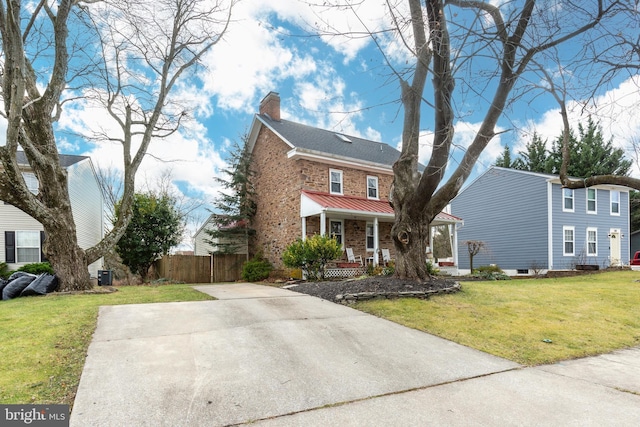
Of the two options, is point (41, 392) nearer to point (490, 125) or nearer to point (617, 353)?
point (617, 353)

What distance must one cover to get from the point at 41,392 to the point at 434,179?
25.4 ft

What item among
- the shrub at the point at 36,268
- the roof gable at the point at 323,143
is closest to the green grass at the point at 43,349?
the shrub at the point at 36,268

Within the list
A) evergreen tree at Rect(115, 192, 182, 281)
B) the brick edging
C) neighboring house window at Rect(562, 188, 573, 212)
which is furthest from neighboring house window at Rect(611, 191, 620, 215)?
evergreen tree at Rect(115, 192, 182, 281)

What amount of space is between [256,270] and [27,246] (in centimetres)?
1083

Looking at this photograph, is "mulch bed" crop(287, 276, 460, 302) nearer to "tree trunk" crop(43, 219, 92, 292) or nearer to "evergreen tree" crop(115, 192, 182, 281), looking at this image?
"tree trunk" crop(43, 219, 92, 292)

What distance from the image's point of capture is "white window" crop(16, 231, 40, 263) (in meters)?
16.4

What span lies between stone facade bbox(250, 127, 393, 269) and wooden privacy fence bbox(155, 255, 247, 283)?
4.20ft

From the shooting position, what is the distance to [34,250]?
54.7 ft

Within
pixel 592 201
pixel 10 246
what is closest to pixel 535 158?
pixel 592 201

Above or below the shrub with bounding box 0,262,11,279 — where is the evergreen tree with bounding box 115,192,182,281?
above

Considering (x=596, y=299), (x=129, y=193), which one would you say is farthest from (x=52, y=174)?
(x=596, y=299)

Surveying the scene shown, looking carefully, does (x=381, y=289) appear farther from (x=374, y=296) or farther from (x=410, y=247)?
(x=410, y=247)

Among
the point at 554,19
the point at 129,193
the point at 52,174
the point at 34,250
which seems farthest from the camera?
the point at 34,250

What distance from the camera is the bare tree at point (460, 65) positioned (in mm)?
4609
